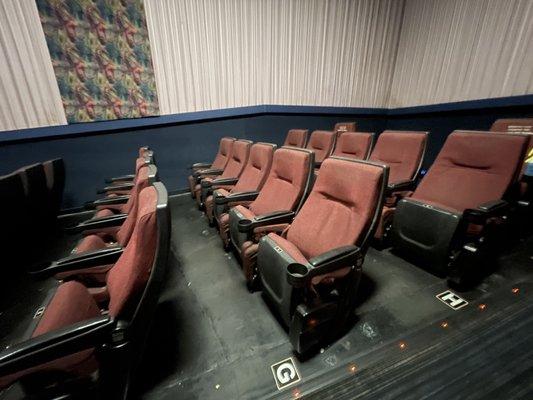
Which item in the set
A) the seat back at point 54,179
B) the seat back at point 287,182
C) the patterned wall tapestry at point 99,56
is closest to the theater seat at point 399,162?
the seat back at point 287,182

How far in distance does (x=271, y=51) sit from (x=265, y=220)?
3529 mm

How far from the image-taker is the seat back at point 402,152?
2102 millimetres

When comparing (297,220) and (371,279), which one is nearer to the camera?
(297,220)

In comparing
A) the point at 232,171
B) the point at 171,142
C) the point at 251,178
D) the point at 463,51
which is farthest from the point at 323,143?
the point at 463,51

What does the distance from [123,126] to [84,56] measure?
912 millimetres

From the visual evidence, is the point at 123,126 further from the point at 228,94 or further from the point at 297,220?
the point at 297,220

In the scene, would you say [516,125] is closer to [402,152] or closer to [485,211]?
[402,152]

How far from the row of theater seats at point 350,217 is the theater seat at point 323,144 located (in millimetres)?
1096

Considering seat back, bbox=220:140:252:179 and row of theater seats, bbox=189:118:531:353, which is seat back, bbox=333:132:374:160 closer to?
row of theater seats, bbox=189:118:531:353

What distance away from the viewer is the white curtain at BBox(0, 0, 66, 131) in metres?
2.73

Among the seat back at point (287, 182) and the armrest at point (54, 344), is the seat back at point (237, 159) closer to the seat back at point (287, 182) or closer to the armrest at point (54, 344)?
the seat back at point (287, 182)

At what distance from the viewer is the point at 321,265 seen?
97cm

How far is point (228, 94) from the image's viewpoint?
388 centimetres

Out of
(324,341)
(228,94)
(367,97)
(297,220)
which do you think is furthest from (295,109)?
(324,341)
